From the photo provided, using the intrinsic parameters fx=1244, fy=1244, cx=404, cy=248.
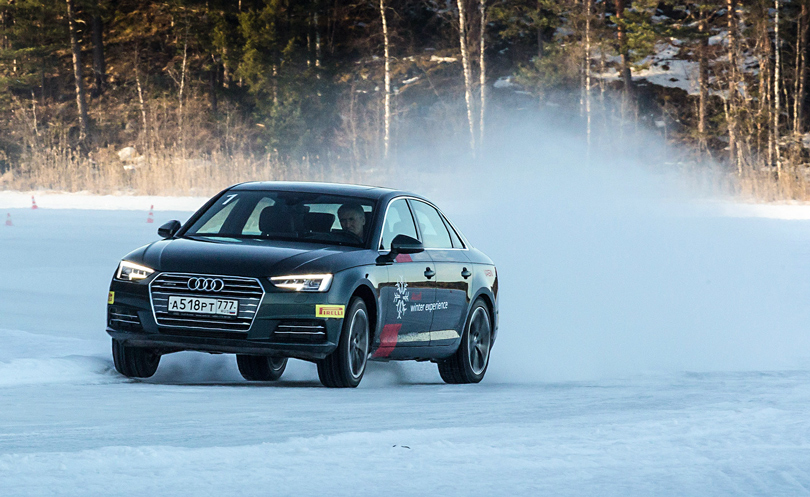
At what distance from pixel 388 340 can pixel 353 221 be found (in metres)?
0.91

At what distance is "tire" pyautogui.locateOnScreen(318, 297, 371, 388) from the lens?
26.5 feet

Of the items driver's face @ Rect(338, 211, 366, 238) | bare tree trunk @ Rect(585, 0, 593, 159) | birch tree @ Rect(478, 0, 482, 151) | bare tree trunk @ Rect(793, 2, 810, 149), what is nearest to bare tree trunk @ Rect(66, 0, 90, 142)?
birch tree @ Rect(478, 0, 482, 151)

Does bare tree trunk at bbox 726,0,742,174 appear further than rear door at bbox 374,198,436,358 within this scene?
Yes

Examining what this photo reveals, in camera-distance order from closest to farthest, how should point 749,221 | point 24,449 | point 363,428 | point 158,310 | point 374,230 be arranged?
point 24,449
point 363,428
point 158,310
point 374,230
point 749,221

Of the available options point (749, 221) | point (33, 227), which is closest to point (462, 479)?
point (33, 227)

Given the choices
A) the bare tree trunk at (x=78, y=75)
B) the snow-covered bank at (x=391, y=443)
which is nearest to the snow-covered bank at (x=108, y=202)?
the bare tree trunk at (x=78, y=75)

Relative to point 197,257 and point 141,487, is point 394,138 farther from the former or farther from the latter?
point 141,487

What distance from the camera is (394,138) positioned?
56062 millimetres

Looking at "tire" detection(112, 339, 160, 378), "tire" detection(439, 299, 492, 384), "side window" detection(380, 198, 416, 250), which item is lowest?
"tire" detection(439, 299, 492, 384)

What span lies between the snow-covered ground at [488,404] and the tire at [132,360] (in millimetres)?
133

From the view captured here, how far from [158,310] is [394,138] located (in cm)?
4841

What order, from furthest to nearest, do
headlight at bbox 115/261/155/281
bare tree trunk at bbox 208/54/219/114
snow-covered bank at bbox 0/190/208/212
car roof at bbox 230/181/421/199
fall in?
bare tree trunk at bbox 208/54/219/114 → snow-covered bank at bbox 0/190/208/212 → car roof at bbox 230/181/421/199 → headlight at bbox 115/261/155/281

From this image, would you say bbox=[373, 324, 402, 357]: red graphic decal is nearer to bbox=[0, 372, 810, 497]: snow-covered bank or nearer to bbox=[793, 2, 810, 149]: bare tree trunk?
bbox=[0, 372, 810, 497]: snow-covered bank

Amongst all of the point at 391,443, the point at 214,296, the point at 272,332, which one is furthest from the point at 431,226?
the point at 391,443
